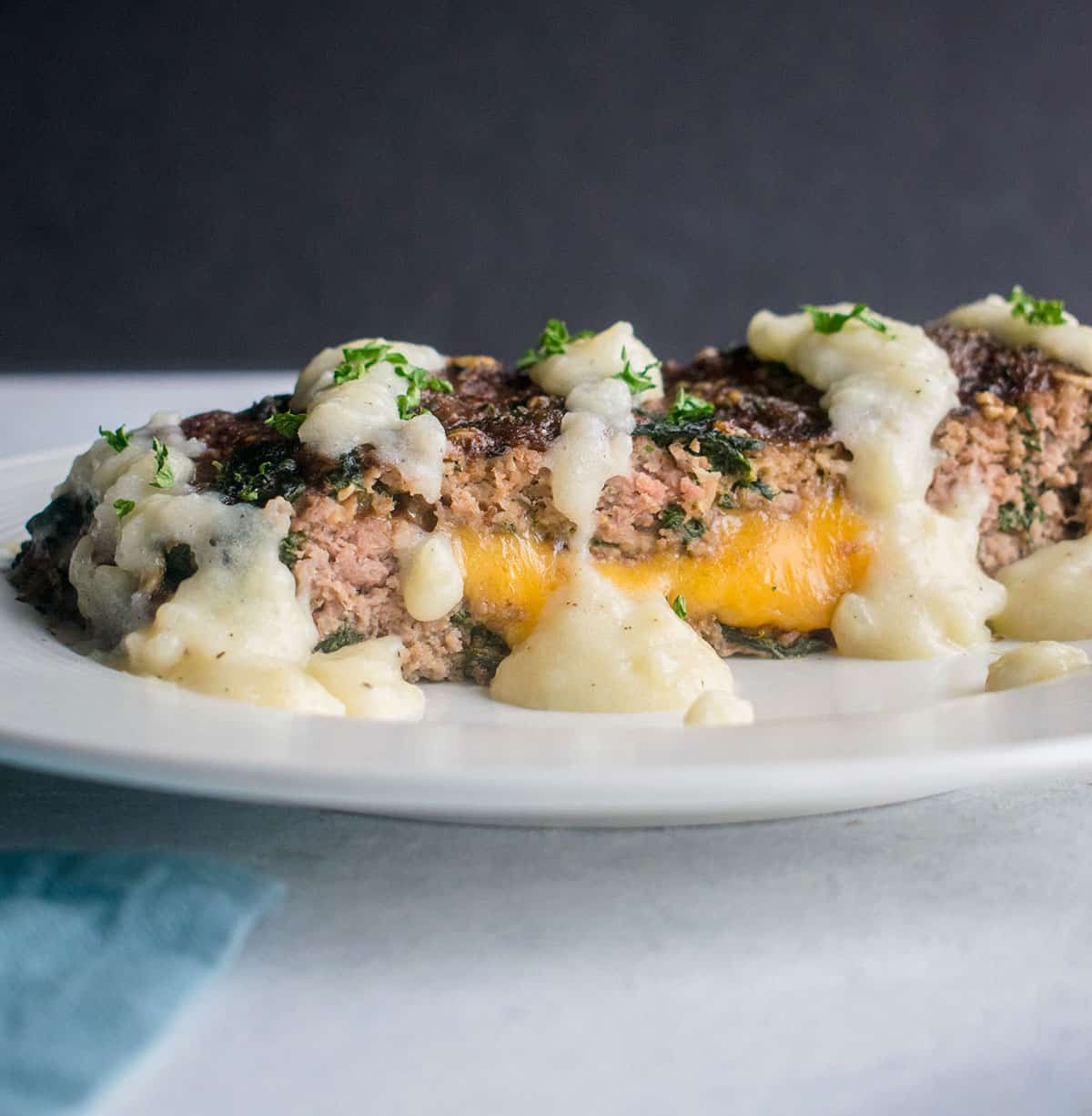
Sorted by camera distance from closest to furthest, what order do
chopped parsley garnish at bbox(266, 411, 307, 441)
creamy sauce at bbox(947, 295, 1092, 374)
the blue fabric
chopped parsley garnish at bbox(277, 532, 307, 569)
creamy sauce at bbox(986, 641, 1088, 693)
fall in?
the blue fabric, creamy sauce at bbox(986, 641, 1088, 693), chopped parsley garnish at bbox(277, 532, 307, 569), chopped parsley garnish at bbox(266, 411, 307, 441), creamy sauce at bbox(947, 295, 1092, 374)

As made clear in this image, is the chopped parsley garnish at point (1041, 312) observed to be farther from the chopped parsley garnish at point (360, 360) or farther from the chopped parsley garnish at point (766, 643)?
the chopped parsley garnish at point (360, 360)

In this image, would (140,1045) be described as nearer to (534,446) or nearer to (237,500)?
(237,500)

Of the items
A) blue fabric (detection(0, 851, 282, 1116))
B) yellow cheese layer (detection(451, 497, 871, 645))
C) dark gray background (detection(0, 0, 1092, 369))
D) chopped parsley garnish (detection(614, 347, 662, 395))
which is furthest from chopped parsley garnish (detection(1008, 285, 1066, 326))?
dark gray background (detection(0, 0, 1092, 369))

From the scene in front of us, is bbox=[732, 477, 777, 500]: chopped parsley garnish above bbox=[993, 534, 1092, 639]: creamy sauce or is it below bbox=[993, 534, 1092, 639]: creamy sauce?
above

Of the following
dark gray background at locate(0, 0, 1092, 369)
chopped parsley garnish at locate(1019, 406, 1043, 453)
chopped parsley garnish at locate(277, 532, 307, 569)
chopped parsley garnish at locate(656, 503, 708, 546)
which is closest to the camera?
chopped parsley garnish at locate(277, 532, 307, 569)

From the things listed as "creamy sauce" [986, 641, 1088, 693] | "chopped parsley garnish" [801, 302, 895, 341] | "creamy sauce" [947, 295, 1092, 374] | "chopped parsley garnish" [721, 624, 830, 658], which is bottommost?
"chopped parsley garnish" [721, 624, 830, 658]

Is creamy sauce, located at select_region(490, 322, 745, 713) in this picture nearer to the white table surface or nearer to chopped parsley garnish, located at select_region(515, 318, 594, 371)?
chopped parsley garnish, located at select_region(515, 318, 594, 371)
